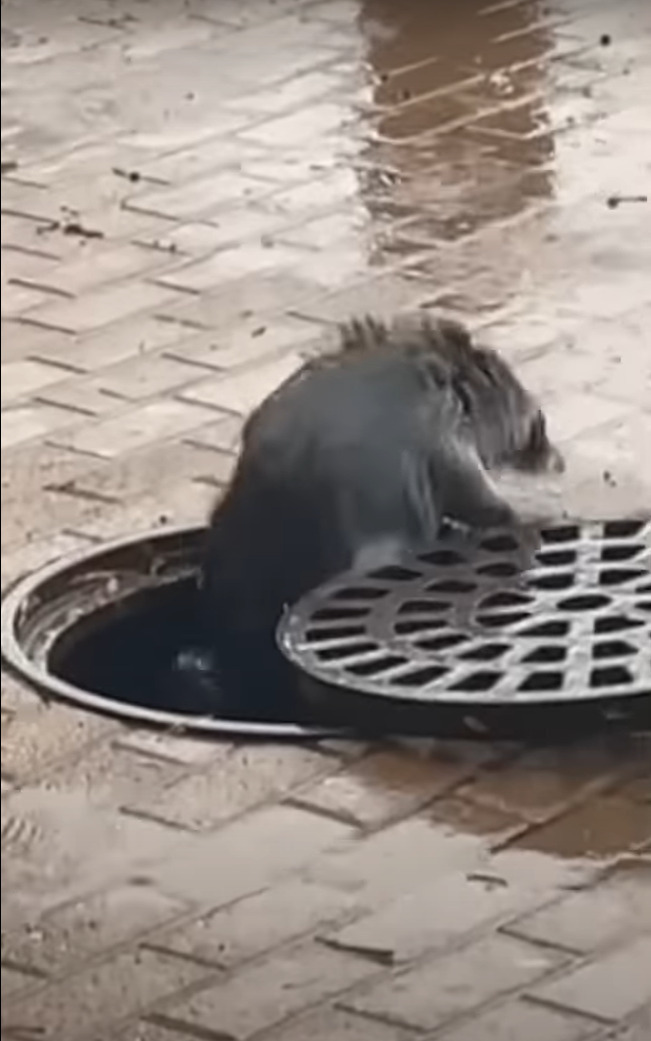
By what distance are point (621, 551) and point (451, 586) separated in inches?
7.3

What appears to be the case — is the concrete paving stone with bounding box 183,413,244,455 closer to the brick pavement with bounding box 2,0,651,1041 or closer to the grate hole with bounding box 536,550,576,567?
the brick pavement with bounding box 2,0,651,1041

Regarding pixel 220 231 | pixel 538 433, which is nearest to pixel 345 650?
pixel 538 433

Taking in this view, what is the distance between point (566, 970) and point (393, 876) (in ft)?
0.78

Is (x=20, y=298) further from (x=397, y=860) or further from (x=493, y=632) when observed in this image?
(x=397, y=860)

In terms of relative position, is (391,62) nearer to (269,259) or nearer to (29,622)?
(269,259)

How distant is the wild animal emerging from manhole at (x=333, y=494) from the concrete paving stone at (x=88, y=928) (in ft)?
1.70

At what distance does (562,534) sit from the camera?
339 centimetres

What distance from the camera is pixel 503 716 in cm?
301

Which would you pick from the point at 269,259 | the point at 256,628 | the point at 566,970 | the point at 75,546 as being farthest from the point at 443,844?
the point at 269,259

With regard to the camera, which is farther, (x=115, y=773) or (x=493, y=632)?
(x=493, y=632)

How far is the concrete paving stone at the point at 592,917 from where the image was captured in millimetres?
2602

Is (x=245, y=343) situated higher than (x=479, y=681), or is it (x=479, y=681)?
(x=245, y=343)

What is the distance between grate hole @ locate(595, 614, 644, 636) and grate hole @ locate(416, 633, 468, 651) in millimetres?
128

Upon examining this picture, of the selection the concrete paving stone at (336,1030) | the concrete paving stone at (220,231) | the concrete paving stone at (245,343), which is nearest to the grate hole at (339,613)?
the concrete paving stone at (245,343)
